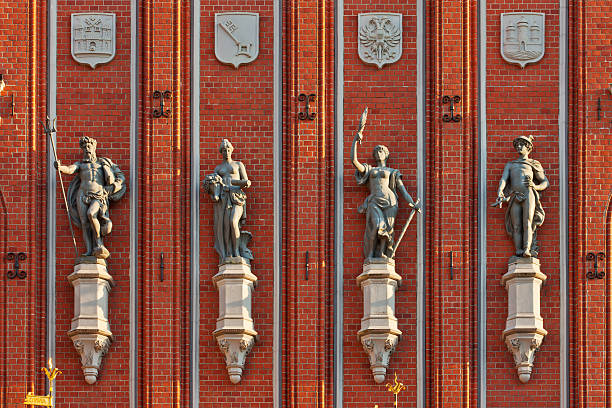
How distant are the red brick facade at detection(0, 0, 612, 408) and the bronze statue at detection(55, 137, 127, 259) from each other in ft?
0.68

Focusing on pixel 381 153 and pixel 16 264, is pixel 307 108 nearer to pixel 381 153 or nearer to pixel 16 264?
pixel 381 153

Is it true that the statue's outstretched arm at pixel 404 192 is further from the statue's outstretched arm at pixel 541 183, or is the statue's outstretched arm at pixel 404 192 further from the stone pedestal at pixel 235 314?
the stone pedestal at pixel 235 314

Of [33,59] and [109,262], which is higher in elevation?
[33,59]

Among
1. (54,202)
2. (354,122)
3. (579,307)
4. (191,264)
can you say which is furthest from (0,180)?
(579,307)

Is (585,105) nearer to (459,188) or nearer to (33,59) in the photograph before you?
(459,188)

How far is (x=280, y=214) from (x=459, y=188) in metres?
2.41

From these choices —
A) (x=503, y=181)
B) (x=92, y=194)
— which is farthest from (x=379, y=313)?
(x=92, y=194)

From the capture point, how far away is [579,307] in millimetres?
31984

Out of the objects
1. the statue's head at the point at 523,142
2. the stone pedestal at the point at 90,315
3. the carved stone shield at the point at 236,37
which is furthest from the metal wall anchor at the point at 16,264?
the statue's head at the point at 523,142

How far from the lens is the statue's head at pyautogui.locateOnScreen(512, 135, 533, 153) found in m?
32.4

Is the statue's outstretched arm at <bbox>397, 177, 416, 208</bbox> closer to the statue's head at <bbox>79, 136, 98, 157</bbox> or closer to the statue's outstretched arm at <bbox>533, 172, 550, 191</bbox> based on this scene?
the statue's outstretched arm at <bbox>533, 172, 550, 191</bbox>

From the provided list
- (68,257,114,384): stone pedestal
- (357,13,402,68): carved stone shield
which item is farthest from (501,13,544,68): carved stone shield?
(68,257,114,384): stone pedestal

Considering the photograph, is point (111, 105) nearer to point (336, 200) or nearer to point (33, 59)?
point (33, 59)

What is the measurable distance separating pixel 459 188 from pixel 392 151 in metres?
1.04
